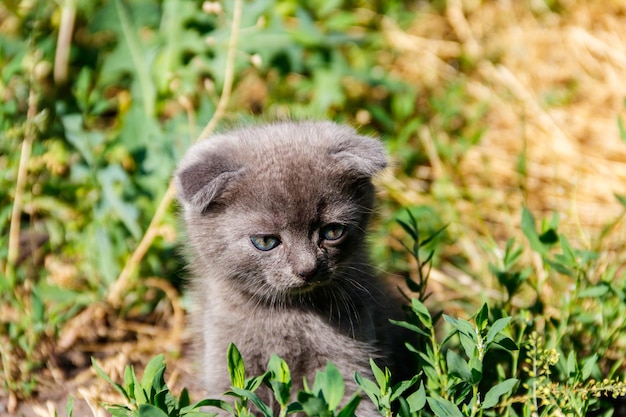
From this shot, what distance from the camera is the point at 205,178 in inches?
109

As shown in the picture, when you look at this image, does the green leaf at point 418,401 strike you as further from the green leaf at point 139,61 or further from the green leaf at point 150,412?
the green leaf at point 139,61

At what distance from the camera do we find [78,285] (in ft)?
14.1

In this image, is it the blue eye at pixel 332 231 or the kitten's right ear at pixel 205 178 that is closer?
the kitten's right ear at pixel 205 178

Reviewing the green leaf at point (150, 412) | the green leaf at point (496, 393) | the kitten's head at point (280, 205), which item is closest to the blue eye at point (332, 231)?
the kitten's head at point (280, 205)

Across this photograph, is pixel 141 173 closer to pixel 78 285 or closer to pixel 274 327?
pixel 78 285

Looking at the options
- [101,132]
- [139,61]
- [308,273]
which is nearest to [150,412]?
[308,273]

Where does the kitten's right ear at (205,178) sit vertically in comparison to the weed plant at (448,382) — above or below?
above

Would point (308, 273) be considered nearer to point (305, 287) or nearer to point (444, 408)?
point (305, 287)

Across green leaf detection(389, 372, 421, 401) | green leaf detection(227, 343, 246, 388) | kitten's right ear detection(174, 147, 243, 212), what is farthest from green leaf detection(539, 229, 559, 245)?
green leaf detection(227, 343, 246, 388)

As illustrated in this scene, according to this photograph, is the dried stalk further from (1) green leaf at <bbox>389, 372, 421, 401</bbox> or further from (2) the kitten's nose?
(1) green leaf at <bbox>389, 372, 421, 401</bbox>

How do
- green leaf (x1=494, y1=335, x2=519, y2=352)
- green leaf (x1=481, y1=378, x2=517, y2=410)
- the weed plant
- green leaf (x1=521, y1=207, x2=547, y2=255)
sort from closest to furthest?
1. the weed plant
2. green leaf (x1=481, y1=378, x2=517, y2=410)
3. green leaf (x1=494, y1=335, x2=519, y2=352)
4. green leaf (x1=521, y1=207, x2=547, y2=255)

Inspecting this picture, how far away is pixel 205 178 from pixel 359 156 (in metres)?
0.59

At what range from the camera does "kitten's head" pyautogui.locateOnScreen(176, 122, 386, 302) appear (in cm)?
278

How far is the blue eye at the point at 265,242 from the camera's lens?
2840mm
